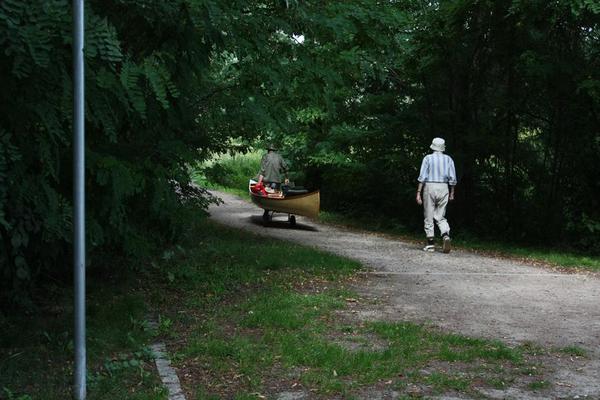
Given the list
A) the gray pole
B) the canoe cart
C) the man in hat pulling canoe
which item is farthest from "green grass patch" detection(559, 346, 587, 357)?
the man in hat pulling canoe

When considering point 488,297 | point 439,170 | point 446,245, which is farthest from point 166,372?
point 439,170

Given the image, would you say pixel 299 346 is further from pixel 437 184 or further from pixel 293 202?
pixel 293 202

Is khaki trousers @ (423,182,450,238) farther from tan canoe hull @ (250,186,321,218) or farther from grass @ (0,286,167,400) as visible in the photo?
grass @ (0,286,167,400)

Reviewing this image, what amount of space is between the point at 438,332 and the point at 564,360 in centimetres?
113

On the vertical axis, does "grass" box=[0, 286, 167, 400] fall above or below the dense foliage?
below

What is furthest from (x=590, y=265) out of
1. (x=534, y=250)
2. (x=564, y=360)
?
(x=564, y=360)

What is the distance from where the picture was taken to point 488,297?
26.1ft

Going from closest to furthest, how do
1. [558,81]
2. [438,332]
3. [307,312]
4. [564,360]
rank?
[564,360] → [438,332] → [307,312] → [558,81]

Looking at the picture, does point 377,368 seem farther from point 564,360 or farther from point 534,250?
point 534,250

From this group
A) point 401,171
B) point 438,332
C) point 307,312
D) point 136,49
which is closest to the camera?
point 136,49

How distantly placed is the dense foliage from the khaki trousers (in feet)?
8.14

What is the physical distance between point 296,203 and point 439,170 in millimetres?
3742

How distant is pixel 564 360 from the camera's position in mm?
5434

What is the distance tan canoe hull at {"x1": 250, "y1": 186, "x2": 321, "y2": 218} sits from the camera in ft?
48.1
